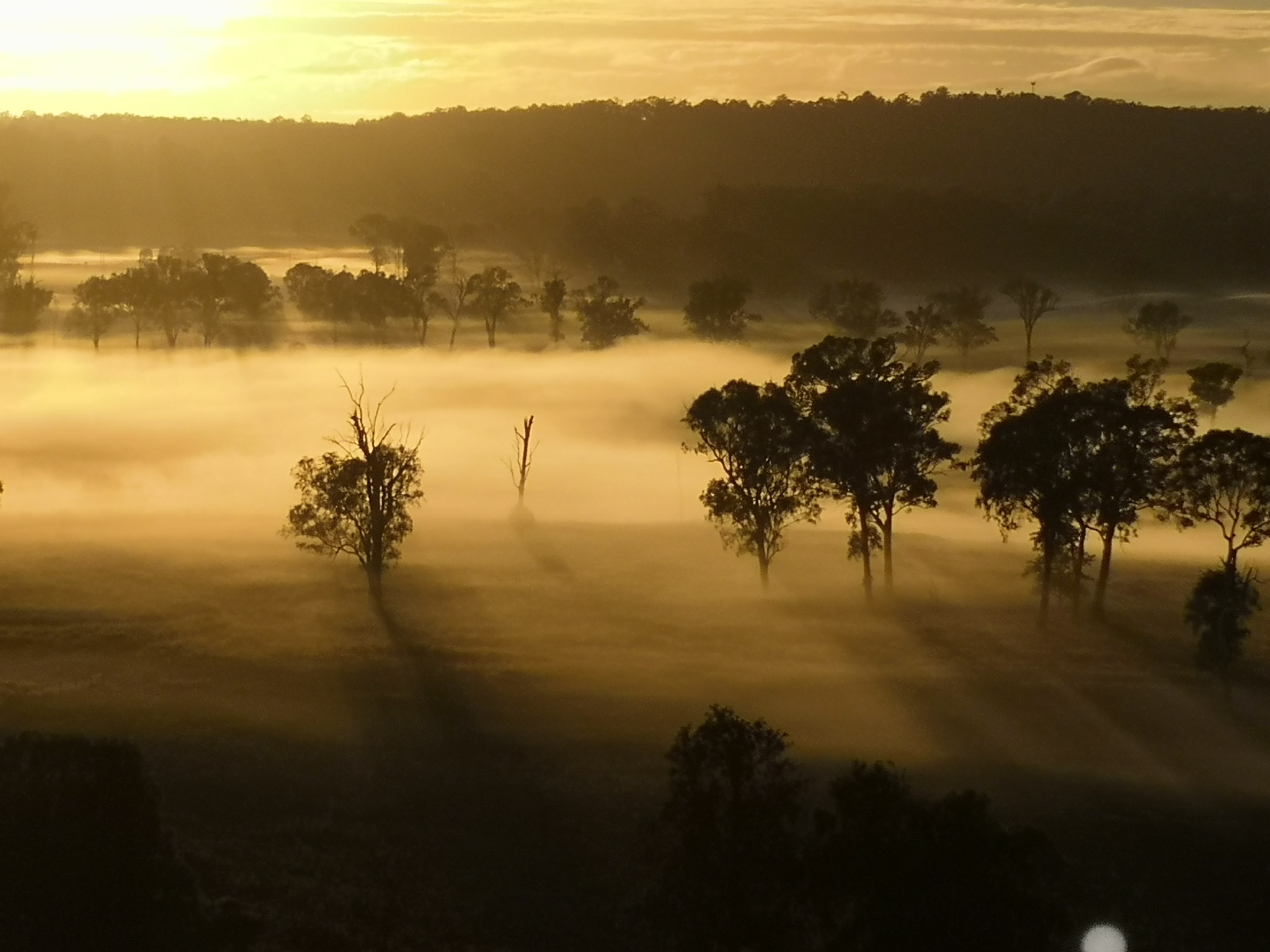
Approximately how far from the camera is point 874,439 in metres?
46.6

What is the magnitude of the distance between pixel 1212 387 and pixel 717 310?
43507 mm

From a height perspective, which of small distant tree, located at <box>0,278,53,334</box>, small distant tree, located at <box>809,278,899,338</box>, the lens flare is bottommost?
the lens flare

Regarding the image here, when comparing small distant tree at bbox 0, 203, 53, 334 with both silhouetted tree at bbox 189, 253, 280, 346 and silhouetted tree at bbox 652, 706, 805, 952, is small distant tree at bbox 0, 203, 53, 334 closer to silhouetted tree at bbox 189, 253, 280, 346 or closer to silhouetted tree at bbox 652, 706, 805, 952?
silhouetted tree at bbox 189, 253, 280, 346

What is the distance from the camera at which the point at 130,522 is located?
179 feet

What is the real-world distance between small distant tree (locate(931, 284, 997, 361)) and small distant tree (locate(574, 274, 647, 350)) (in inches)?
878

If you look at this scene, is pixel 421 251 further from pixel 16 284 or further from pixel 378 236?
pixel 16 284

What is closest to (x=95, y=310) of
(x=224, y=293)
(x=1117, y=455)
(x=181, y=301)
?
(x=181, y=301)

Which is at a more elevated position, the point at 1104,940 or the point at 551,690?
the point at 551,690

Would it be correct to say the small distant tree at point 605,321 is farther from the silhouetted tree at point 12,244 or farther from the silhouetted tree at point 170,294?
the silhouetted tree at point 12,244

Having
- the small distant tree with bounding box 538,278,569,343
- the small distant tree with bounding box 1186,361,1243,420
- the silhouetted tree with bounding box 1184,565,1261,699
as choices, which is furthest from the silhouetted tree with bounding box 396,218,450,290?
the silhouetted tree with bounding box 1184,565,1261,699

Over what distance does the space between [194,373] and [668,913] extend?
83.9 meters

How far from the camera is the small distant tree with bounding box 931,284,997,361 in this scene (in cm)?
10269

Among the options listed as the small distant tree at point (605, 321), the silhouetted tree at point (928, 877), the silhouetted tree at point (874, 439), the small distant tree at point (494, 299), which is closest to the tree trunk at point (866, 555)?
the silhouetted tree at point (874, 439)

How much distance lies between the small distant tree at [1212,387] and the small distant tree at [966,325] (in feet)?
79.0
